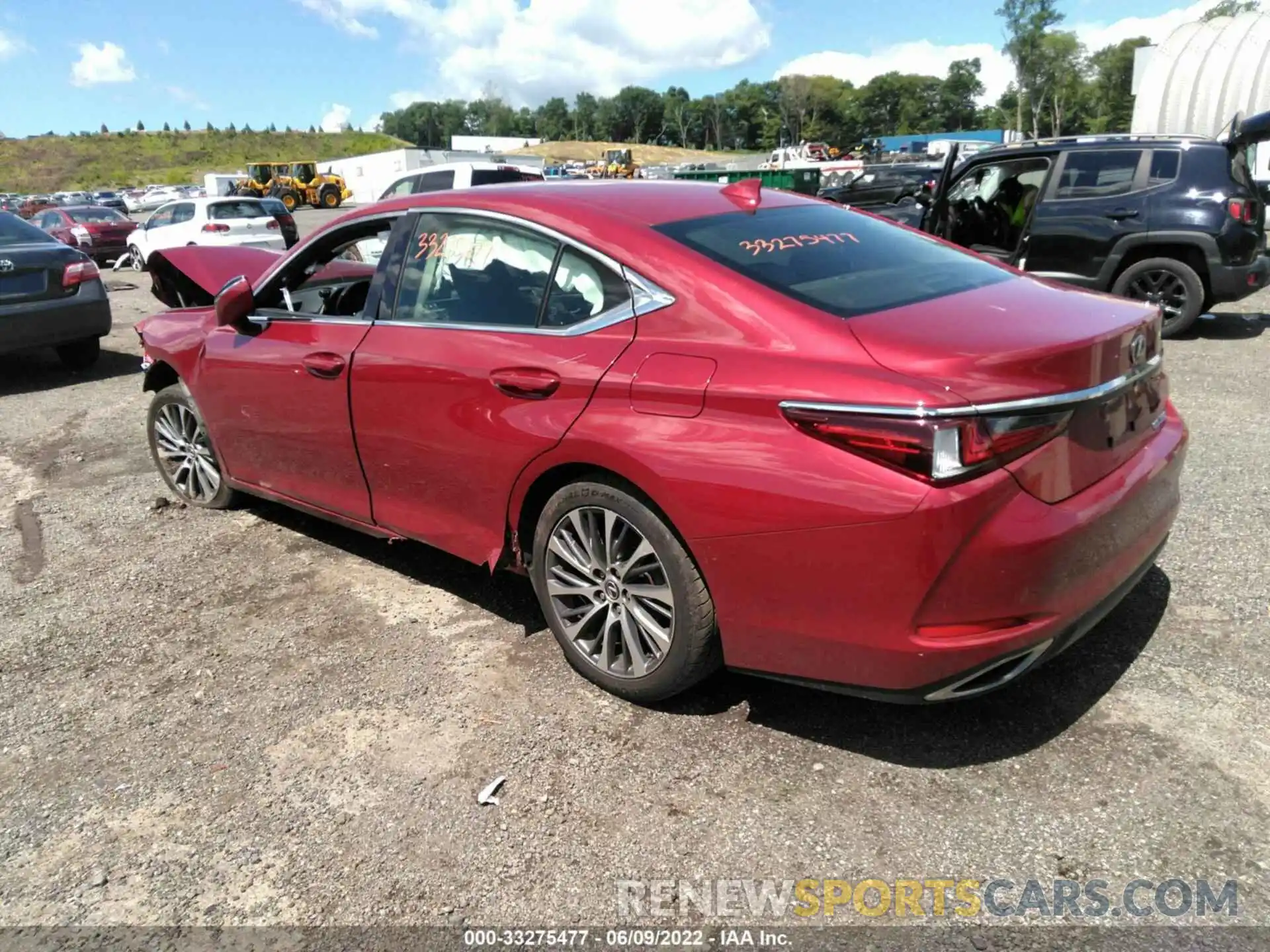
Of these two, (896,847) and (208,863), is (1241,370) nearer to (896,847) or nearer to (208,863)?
(896,847)

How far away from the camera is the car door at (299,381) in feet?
12.5

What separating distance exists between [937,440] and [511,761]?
1.58 metres

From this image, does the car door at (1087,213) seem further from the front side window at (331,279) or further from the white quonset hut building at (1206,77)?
the white quonset hut building at (1206,77)

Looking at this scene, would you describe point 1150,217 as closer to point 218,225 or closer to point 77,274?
point 77,274

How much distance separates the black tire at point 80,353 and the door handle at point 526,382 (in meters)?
7.82

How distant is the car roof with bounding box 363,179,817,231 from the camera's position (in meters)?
3.18

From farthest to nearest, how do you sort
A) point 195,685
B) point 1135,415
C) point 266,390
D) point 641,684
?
point 266,390 < point 195,685 < point 641,684 < point 1135,415

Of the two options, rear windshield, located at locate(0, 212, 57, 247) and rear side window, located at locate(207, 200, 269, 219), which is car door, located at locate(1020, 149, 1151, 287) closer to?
rear windshield, located at locate(0, 212, 57, 247)

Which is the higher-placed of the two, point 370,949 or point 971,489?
point 971,489

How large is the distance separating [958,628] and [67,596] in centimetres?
385

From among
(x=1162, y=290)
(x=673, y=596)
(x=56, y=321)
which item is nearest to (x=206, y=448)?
(x=673, y=596)

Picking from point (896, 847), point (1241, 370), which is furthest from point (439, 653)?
point (1241, 370)

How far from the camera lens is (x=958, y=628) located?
2373mm

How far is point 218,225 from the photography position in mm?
16891
